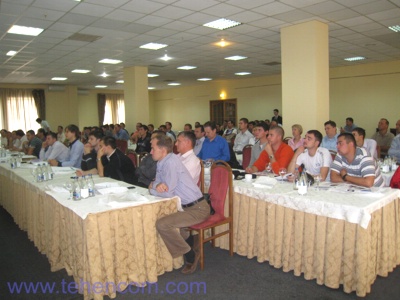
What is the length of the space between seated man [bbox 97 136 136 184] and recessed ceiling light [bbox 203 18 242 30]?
341 cm

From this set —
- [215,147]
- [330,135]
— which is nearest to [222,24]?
[215,147]

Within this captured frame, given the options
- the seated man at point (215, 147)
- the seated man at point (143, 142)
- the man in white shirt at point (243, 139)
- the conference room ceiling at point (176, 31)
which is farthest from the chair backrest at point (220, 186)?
the seated man at point (143, 142)

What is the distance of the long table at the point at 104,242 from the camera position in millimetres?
2734

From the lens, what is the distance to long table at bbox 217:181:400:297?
2.67 m

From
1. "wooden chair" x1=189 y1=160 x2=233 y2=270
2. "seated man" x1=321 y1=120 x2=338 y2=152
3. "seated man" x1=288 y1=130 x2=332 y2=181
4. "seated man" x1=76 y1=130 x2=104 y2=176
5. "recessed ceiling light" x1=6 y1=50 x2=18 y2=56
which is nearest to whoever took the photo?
"wooden chair" x1=189 y1=160 x2=233 y2=270

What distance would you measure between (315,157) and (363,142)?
1.65m

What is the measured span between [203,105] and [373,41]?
1058 centimetres

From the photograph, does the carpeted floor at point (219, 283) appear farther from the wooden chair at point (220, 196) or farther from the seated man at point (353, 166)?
the seated man at point (353, 166)

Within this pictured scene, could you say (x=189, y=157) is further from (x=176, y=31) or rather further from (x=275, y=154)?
(x=176, y=31)

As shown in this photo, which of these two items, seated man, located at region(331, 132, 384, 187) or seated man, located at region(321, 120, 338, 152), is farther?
seated man, located at region(321, 120, 338, 152)

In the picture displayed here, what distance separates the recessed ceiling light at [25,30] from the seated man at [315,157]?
5570mm

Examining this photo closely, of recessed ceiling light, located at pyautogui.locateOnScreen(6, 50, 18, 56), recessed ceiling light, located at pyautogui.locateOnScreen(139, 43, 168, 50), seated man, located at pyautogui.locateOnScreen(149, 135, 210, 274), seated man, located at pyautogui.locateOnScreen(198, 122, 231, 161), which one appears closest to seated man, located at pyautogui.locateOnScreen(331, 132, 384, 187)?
seated man, located at pyautogui.locateOnScreen(149, 135, 210, 274)

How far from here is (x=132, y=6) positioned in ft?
17.7

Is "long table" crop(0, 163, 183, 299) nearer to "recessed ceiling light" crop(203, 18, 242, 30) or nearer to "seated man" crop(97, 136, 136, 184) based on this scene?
"seated man" crop(97, 136, 136, 184)
